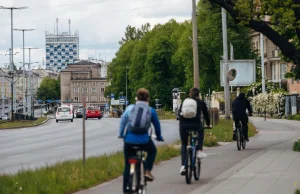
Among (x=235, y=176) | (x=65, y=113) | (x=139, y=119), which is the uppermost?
(x=139, y=119)

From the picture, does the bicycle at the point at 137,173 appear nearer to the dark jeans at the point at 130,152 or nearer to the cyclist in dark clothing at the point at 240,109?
the dark jeans at the point at 130,152

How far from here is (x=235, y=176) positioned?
49.5 ft

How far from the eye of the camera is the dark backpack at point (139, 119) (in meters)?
10.7

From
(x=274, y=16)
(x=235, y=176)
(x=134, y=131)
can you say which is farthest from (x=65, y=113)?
(x=134, y=131)

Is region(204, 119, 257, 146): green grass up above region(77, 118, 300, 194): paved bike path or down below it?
above

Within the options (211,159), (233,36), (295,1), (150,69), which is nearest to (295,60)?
(295,1)

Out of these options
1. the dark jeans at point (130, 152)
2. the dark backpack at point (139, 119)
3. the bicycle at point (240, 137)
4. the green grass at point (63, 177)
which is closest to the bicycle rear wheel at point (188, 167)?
the green grass at point (63, 177)

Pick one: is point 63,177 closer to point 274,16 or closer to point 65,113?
point 274,16

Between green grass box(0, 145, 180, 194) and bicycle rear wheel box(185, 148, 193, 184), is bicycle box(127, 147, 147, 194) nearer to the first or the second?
green grass box(0, 145, 180, 194)

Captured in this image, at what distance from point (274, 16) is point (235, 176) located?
7.28 meters

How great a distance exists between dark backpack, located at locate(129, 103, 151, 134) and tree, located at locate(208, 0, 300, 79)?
10.3 metres

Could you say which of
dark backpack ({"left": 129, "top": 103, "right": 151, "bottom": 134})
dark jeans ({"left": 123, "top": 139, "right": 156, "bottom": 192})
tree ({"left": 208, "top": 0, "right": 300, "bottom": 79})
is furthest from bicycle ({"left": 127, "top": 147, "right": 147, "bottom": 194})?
tree ({"left": 208, "top": 0, "right": 300, "bottom": 79})

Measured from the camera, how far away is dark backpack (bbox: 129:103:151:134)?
35.2 ft

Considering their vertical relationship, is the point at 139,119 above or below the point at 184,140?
above
